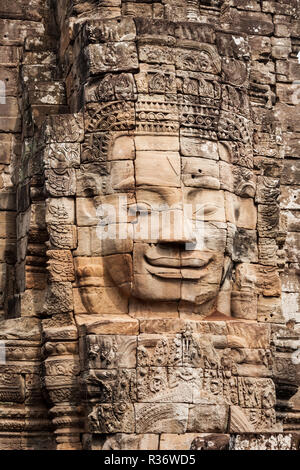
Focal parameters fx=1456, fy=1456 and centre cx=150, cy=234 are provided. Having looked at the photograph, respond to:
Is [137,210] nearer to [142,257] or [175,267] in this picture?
[142,257]

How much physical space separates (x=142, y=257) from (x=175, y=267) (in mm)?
405

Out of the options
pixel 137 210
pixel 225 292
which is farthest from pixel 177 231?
pixel 225 292

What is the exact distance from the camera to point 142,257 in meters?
16.9

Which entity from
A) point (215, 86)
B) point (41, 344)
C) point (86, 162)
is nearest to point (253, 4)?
point (215, 86)

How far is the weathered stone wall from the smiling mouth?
3 centimetres

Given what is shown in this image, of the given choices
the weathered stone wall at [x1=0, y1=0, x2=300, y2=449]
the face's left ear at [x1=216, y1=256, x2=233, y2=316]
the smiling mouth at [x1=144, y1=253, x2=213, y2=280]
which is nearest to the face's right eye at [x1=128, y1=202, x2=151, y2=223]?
the weathered stone wall at [x1=0, y1=0, x2=300, y2=449]

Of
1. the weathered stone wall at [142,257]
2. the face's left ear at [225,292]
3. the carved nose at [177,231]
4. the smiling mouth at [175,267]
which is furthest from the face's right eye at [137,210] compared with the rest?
the face's left ear at [225,292]

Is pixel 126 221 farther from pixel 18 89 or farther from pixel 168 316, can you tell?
pixel 18 89

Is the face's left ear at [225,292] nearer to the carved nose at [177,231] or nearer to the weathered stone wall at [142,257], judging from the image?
the weathered stone wall at [142,257]

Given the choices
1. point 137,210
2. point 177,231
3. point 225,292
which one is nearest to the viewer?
point 177,231

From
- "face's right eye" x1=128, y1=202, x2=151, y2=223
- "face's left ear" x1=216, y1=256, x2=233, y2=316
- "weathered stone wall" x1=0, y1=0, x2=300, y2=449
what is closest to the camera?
"weathered stone wall" x1=0, y1=0, x2=300, y2=449

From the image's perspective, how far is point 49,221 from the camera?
675 inches

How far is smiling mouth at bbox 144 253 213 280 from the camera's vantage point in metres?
16.9

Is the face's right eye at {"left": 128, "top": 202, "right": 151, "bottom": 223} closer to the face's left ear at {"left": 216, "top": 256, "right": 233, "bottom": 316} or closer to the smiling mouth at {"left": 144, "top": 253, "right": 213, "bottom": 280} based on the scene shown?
the smiling mouth at {"left": 144, "top": 253, "right": 213, "bottom": 280}
